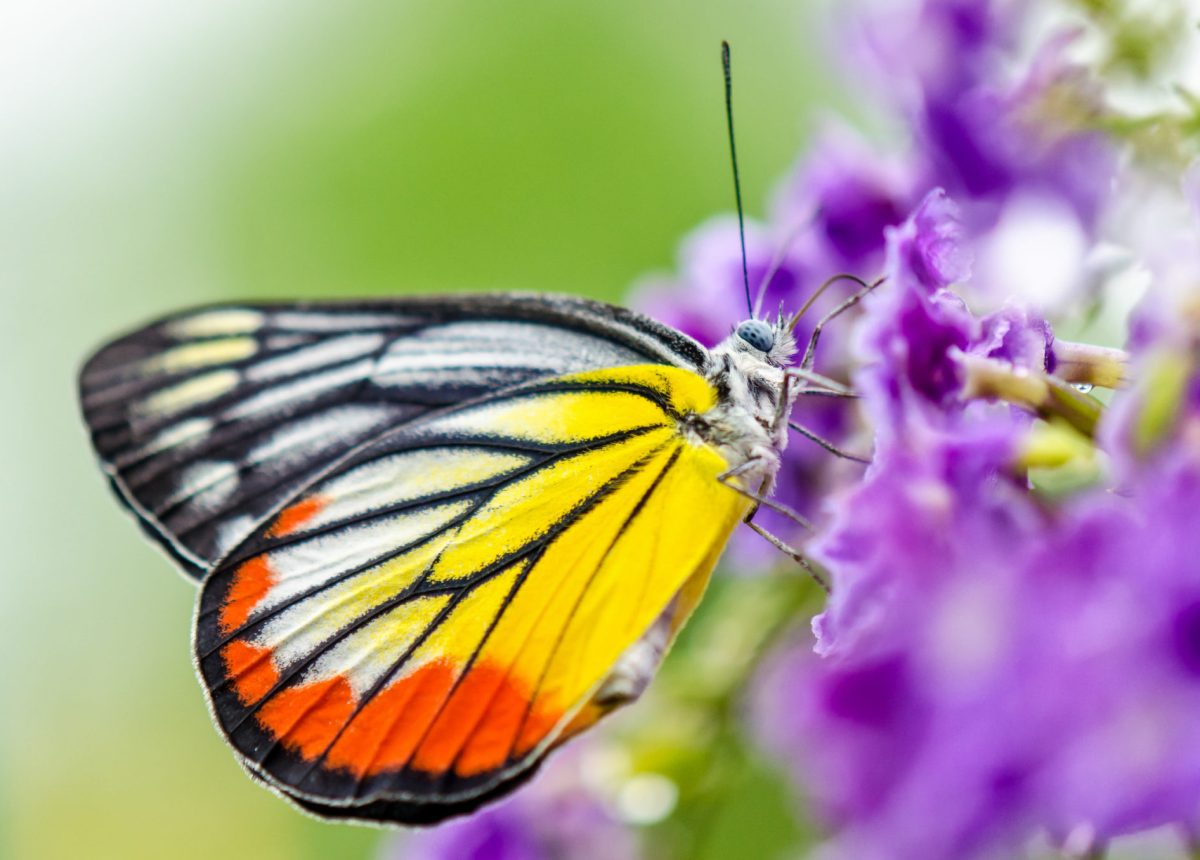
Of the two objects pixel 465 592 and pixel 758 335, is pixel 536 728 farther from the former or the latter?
pixel 758 335

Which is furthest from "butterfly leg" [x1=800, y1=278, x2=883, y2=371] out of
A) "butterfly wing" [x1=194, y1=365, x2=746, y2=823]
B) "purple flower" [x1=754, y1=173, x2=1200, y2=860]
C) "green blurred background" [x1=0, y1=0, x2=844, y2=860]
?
"green blurred background" [x1=0, y1=0, x2=844, y2=860]

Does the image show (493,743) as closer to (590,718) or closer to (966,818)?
(590,718)

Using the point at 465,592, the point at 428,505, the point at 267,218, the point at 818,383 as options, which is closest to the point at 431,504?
the point at 428,505

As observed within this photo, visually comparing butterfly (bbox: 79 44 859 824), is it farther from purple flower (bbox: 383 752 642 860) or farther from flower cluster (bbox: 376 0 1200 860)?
purple flower (bbox: 383 752 642 860)

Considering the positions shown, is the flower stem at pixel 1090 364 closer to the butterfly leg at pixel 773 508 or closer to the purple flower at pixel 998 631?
the purple flower at pixel 998 631

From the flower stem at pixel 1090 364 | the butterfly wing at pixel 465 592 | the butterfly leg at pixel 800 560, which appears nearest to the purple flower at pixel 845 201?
the butterfly wing at pixel 465 592

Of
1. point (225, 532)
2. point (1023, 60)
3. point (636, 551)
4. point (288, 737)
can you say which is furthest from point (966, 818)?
point (225, 532)

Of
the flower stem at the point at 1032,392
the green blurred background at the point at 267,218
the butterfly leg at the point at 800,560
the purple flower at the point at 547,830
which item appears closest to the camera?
the flower stem at the point at 1032,392
